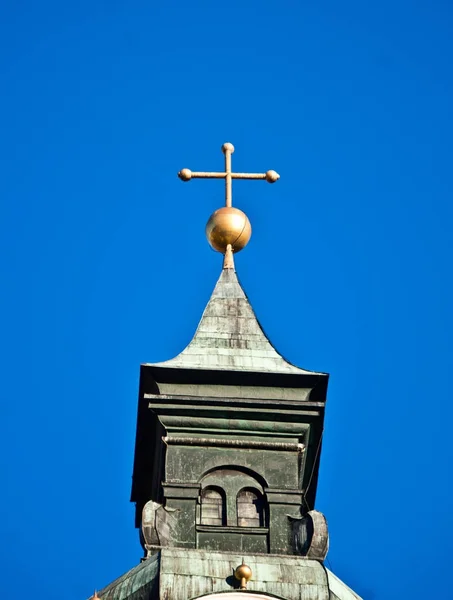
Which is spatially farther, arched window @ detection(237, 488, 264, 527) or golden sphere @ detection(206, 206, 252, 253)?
golden sphere @ detection(206, 206, 252, 253)

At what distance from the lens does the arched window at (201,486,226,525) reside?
32656 mm

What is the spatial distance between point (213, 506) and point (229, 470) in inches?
28.2

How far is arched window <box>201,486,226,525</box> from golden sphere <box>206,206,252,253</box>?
5.14 meters

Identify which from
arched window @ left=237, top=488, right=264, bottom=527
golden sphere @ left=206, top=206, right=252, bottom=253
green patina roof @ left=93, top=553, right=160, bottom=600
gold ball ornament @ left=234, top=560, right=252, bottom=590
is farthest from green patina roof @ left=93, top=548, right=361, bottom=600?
golden sphere @ left=206, top=206, right=252, bottom=253

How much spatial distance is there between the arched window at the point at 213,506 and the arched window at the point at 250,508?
0.25m

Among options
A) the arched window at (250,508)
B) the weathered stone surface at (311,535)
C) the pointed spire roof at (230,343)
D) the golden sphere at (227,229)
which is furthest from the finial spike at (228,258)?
the weathered stone surface at (311,535)

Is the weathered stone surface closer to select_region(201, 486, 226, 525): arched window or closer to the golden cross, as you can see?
select_region(201, 486, 226, 525): arched window

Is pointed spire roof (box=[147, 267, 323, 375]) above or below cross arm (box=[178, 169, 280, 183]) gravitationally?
below

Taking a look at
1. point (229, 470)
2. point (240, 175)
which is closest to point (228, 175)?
point (240, 175)

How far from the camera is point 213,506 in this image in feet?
108

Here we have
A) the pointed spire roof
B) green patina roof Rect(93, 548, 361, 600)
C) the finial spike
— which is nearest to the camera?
green patina roof Rect(93, 548, 361, 600)

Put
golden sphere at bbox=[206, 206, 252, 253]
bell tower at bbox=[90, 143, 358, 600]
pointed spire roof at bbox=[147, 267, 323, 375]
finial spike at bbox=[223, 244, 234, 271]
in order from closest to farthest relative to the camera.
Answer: bell tower at bbox=[90, 143, 358, 600] → pointed spire roof at bbox=[147, 267, 323, 375] → golden sphere at bbox=[206, 206, 252, 253] → finial spike at bbox=[223, 244, 234, 271]

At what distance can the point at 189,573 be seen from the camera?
31078mm

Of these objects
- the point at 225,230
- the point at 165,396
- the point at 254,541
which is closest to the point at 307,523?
the point at 254,541
